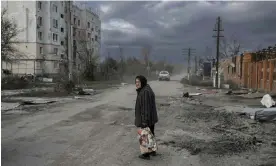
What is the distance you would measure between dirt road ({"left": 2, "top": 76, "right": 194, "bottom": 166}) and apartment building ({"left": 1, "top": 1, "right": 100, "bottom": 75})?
143ft

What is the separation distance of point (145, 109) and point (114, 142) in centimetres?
197

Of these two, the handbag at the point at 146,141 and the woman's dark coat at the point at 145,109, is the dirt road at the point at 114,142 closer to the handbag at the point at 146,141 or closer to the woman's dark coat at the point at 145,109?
the handbag at the point at 146,141

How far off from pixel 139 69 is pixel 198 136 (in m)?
93.5

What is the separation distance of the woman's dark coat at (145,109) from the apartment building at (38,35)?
4915 centimetres

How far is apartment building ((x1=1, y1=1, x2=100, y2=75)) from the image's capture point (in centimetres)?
5806

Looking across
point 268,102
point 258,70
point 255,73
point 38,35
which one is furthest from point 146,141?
point 38,35

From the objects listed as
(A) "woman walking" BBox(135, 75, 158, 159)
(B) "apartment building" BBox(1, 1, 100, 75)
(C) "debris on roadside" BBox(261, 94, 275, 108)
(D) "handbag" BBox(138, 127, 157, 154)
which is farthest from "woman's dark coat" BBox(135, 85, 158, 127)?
(B) "apartment building" BBox(1, 1, 100, 75)

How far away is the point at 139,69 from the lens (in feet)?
339

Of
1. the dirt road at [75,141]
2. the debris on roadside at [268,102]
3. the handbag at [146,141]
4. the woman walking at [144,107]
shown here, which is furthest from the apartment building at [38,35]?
the handbag at [146,141]

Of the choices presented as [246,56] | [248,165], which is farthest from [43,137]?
[246,56]

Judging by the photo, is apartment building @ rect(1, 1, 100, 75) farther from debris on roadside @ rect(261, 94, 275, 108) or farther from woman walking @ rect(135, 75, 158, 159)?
woman walking @ rect(135, 75, 158, 159)

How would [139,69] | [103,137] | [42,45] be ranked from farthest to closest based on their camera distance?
[139,69] < [42,45] < [103,137]

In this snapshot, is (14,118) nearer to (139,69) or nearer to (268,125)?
(268,125)

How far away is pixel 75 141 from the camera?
29.0ft
